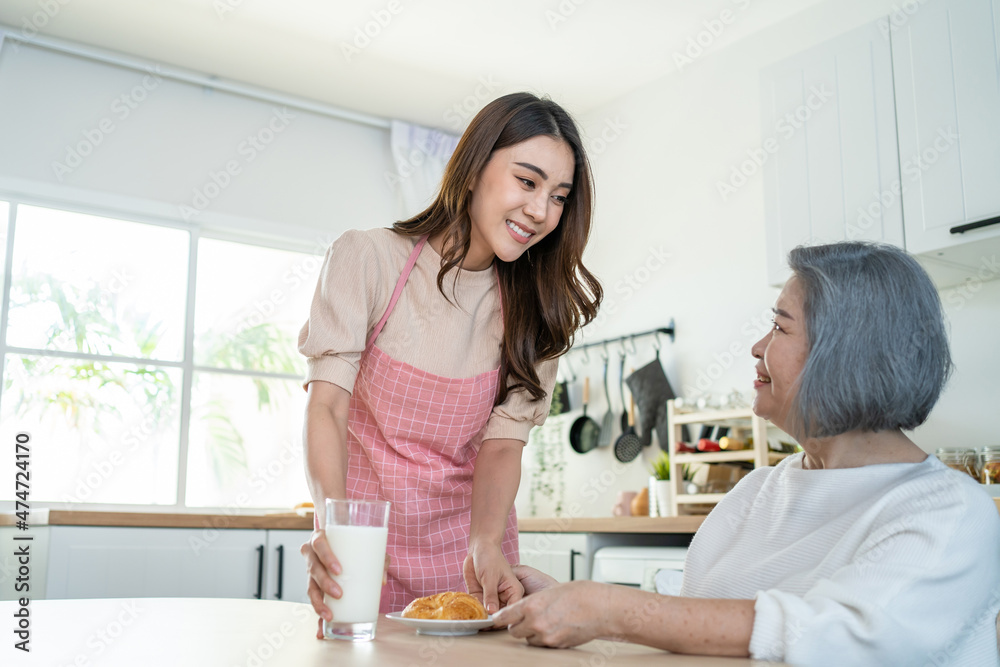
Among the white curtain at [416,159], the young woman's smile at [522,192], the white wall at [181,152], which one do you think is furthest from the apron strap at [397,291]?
the white curtain at [416,159]

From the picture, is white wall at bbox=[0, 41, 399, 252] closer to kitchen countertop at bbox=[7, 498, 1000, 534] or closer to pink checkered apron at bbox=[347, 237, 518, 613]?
kitchen countertop at bbox=[7, 498, 1000, 534]

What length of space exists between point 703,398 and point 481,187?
6.85ft

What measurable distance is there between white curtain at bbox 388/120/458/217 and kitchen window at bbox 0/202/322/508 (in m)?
0.61

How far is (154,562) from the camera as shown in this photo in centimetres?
296

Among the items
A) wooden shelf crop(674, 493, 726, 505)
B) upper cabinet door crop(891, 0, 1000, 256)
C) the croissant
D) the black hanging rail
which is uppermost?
upper cabinet door crop(891, 0, 1000, 256)

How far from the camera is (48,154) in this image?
388 cm

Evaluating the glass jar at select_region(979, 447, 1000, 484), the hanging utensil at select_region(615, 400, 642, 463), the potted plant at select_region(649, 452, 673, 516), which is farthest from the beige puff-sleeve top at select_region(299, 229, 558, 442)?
the hanging utensil at select_region(615, 400, 642, 463)

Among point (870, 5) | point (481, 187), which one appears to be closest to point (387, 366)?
point (481, 187)

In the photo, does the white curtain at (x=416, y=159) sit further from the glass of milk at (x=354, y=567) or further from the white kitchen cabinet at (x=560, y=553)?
the glass of milk at (x=354, y=567)

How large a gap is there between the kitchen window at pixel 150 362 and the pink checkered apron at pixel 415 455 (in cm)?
284

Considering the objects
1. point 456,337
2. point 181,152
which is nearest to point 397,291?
point 456,337

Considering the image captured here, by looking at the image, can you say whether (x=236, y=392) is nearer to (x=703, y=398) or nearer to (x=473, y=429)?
(x=703, y=398)

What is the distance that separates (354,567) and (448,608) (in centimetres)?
16

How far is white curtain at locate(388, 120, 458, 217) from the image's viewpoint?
466 cm
